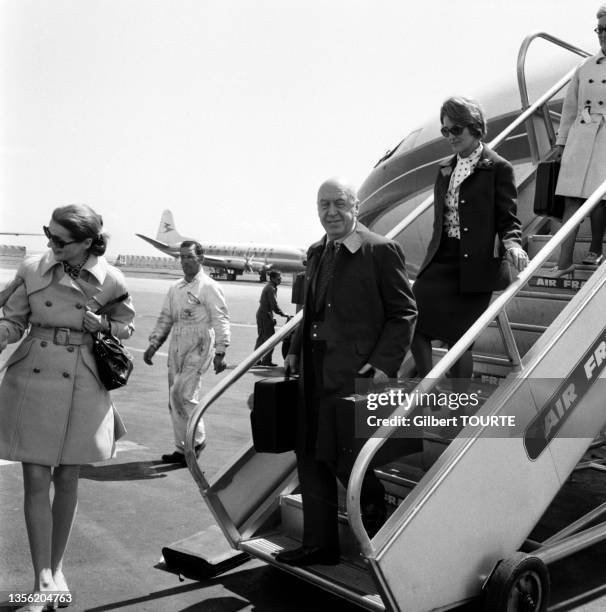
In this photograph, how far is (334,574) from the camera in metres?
3.45

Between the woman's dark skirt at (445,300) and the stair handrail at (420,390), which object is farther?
the woman's dark skirt at (445,300)

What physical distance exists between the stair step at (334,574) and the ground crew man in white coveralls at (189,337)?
2.26 metres

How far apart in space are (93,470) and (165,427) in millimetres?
1607

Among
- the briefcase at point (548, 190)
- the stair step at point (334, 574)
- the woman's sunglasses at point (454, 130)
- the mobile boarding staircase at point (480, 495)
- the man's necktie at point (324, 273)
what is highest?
the woman's sunglasses at point (454, 130)

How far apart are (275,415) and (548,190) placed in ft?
8.54

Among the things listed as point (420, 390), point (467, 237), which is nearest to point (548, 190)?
point (467, 237)

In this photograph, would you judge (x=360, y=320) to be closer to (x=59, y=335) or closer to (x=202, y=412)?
(x=202, y=412)

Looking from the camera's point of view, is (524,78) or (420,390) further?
(524,78)

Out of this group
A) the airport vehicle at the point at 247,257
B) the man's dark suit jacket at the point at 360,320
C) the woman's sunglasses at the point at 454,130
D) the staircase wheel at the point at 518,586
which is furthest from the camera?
the airport vehicle at the point at 247,257

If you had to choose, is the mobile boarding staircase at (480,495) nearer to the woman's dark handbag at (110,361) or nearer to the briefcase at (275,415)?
the briefcase at (275,415)

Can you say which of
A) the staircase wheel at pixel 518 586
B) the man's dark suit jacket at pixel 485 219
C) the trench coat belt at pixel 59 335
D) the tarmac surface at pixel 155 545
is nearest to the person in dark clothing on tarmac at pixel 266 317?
the tarmac surface at pixel 155 545

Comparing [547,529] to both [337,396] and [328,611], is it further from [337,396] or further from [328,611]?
[337,396]

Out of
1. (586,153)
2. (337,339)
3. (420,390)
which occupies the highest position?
(586,153)

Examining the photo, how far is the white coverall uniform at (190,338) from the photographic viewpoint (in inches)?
239
